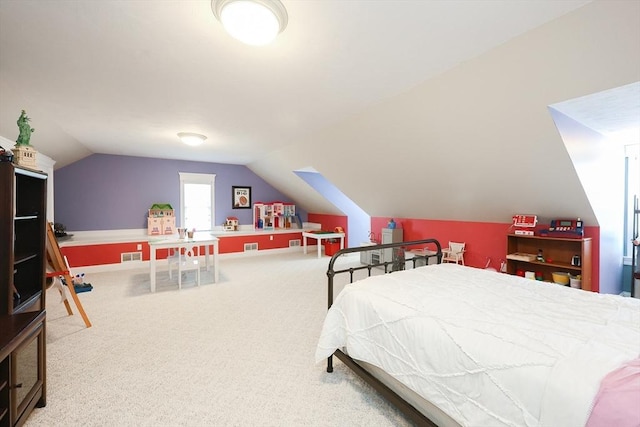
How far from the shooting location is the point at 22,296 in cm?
198

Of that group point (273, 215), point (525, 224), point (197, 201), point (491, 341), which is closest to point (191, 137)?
point (197, 201)

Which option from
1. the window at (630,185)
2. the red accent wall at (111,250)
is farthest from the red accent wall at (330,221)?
the window at (630,185)

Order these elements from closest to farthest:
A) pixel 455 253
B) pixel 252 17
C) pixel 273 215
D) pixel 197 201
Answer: pixel 252 17 → pixel 455 253 → pixel 197 201 → pixel 273 215

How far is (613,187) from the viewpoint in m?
3.46

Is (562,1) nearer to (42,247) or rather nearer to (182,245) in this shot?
(42,247)

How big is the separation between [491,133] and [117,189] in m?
6.82

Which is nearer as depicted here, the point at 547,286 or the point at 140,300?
the point at 547,286

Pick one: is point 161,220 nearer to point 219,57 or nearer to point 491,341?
point 219,57

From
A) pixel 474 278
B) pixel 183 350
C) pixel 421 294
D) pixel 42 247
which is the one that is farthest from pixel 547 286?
pixel 42 247

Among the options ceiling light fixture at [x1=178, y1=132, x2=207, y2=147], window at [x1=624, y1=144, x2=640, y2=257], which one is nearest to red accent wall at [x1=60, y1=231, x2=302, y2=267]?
ceiling light fixture at [x1=178, y1=132, x2=207, y2=147]

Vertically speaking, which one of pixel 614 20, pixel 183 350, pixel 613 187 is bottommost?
pixel 183 350

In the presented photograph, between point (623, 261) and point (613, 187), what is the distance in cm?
109

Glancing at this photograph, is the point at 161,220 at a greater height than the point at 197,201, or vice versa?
the point at 197,201

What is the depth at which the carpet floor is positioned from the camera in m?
1.80
